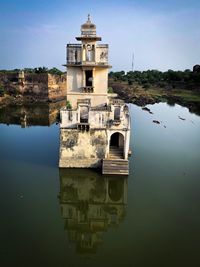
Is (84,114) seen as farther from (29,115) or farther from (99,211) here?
(29,115)

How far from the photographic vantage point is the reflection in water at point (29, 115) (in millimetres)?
29725

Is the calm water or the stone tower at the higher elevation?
the stone tower

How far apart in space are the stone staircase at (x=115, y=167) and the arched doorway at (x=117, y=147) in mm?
660

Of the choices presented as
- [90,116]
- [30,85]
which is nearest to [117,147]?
[90,116]

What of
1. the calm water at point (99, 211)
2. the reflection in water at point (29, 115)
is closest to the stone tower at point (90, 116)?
the calm water at point (99, 211)

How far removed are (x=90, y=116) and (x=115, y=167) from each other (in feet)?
9.48

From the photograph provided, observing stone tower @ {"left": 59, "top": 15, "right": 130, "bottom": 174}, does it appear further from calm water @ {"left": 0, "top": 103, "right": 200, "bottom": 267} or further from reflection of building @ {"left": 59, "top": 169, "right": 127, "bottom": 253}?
calm water @ {"left": 0, "top": 103, "right": 200, "bottom": 267}

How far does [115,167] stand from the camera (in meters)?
15.0

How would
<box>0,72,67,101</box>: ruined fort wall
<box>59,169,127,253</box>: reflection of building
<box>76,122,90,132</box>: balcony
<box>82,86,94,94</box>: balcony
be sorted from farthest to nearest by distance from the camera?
1. <box>0,72,67,101</box>: ruined fort wall
2. <box>82,86,94,94</box>: balcony
3. <box>76,122,90,132</box>: balcony
4. <box>59,169,127,253</box>: reflection of building

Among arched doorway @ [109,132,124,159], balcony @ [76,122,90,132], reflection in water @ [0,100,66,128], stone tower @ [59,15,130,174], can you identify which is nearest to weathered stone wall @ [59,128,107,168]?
stone tower @ [59,15,130,174]

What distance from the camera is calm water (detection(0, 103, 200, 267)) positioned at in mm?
9336

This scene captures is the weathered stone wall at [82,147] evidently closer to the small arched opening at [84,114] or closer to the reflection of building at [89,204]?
the reflection of building at [89,204]

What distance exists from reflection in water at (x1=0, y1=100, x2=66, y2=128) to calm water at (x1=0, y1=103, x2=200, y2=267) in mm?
10075

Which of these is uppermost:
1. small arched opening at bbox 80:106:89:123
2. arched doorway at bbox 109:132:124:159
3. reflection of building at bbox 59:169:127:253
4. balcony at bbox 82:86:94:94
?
balcony at bbox 82:86:94:94
